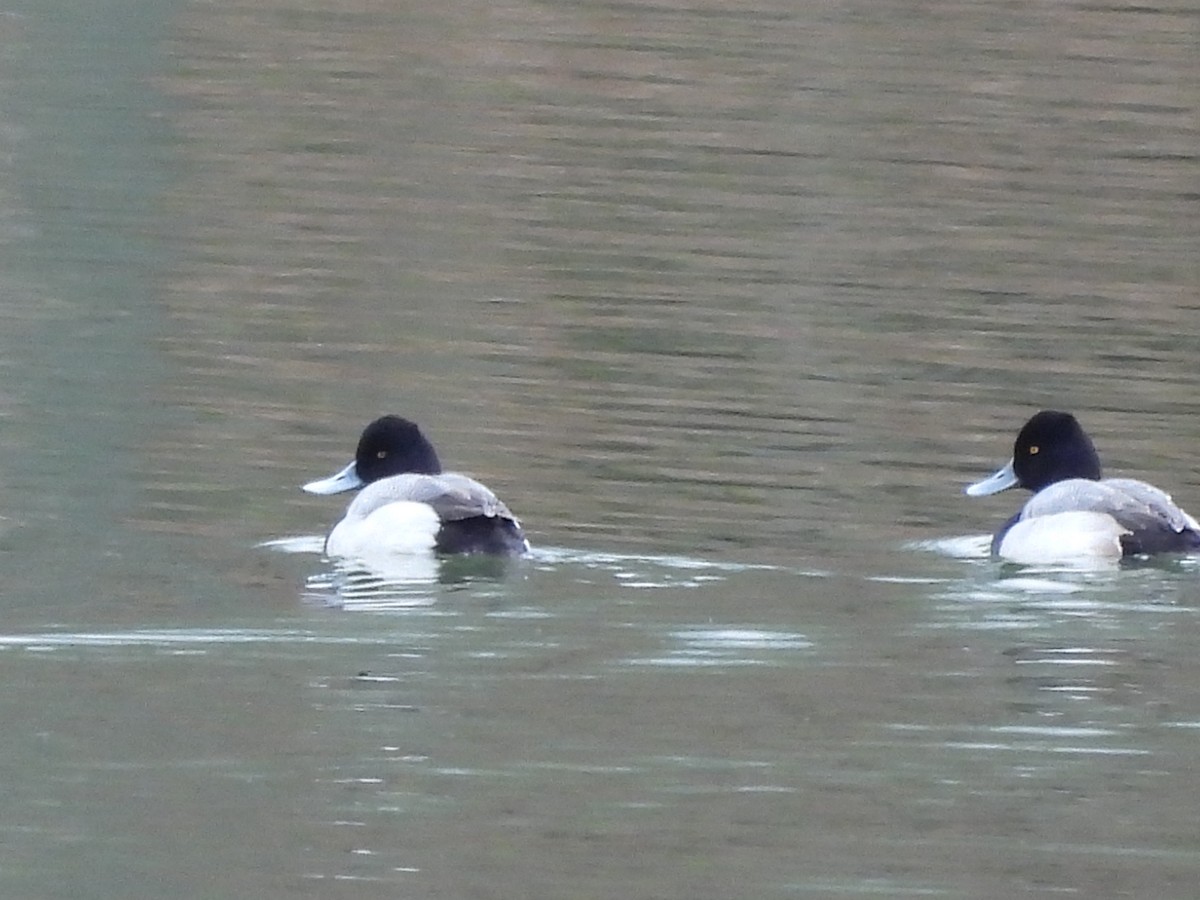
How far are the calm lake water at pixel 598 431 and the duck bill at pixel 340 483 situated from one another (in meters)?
0.20

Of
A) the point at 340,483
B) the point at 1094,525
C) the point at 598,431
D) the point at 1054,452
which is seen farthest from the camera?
the point at 598,431

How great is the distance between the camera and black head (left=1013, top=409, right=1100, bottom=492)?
13484 millimetres

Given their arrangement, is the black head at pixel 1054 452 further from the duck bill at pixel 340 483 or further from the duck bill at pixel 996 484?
the duck bill at pixel 340 483

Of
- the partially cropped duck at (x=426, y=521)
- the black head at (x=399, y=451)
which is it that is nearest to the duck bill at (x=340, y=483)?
the black head at (x=399, y=451)

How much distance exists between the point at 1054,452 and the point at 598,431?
2363 mm

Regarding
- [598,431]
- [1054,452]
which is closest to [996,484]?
[1054,452]

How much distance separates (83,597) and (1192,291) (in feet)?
29.3

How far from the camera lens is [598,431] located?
14.8m

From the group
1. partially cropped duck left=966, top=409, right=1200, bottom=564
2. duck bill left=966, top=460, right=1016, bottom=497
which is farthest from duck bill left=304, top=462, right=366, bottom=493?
partially cropped duck left=966, top=409, right=1200, bottom=564

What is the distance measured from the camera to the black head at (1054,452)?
1348 centimetres

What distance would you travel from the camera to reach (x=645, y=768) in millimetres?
8766

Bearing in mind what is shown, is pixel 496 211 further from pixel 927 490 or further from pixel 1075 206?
pixel 927 490

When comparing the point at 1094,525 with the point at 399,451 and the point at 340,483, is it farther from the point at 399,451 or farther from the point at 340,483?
the point at 340,483

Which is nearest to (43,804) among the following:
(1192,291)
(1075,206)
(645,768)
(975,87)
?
(645,768)
